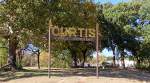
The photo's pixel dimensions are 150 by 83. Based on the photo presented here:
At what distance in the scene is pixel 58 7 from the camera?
30203 mm

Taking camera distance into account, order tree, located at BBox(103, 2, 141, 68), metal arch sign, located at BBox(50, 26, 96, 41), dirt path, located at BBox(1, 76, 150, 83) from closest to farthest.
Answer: dirt path, located at BBox(1, 76, 150, 83) → metal arch sign, located at BBox(50, 26, 96, 41) → tree, located at BBox(103, 2, 141, 68)

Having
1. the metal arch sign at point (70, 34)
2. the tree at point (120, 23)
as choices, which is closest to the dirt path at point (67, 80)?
the metal arch sign at point (70, 34)

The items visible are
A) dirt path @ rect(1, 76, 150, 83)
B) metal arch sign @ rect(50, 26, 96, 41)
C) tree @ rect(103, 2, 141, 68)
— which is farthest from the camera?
tree @ rect(103, 2, 141, 68)

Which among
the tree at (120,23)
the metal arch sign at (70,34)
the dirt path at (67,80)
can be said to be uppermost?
the tree at (120,23)

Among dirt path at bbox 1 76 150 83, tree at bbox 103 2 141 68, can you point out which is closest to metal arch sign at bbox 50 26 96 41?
dirt path at bbox 1 76 150 83

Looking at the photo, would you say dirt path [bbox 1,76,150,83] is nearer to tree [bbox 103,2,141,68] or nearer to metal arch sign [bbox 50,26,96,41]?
metal arch sign [bbox 50,26,96,41]

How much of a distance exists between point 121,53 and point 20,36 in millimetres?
33066

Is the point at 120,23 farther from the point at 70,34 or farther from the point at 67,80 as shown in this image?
the point at 67,80

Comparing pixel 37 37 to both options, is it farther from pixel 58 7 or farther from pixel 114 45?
pixel 114 45

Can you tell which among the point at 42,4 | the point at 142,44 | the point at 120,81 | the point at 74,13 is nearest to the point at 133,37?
the point at 142,44

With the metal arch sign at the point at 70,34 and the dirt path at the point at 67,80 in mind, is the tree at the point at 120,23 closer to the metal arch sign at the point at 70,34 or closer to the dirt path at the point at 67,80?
the metal arch sign at the point at 70,34

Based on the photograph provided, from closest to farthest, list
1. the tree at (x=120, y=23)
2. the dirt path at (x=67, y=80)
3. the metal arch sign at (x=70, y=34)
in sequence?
the dirt path at (x=67, y=80)
the metal arch sign at (x=70, y=34)
the tree at (x=120, y=23)

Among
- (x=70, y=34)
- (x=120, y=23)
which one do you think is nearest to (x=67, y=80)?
(x=70, y=34)

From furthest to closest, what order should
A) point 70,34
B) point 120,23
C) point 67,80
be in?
1. point 120,23
2. point 70,34
3. point 67,80
